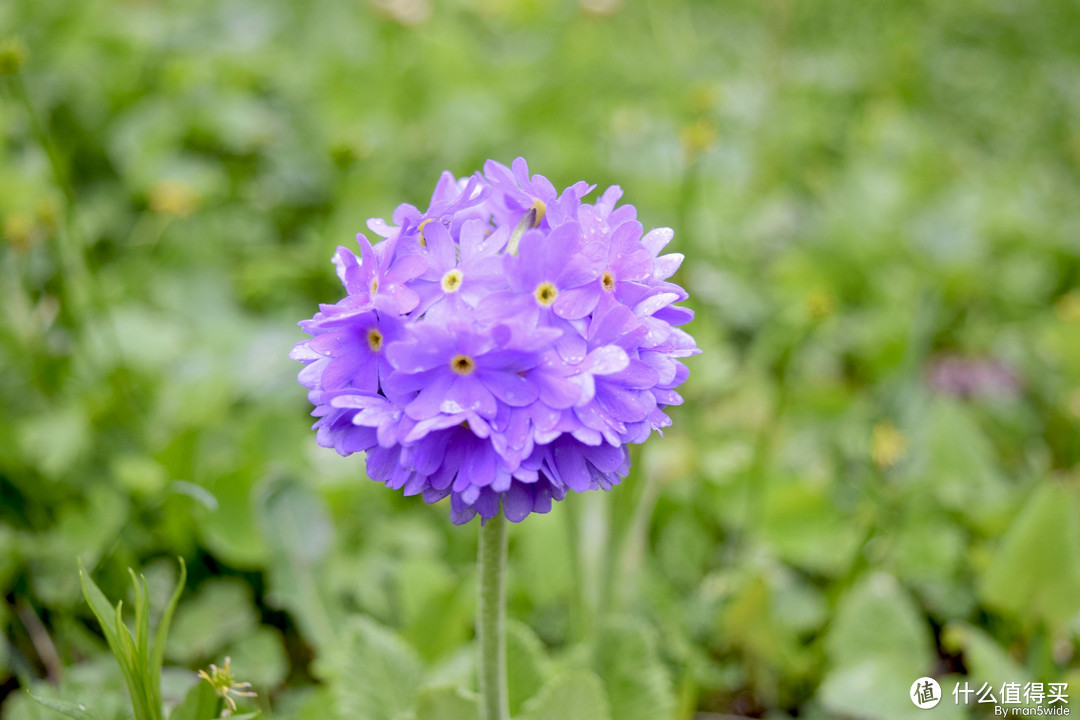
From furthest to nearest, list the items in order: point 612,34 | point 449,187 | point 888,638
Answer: point 612,34 → point 888,638 → point 449,187

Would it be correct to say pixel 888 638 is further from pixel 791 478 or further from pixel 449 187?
pixel 449 187

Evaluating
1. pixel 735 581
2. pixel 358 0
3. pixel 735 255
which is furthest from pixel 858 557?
pixel 358 0

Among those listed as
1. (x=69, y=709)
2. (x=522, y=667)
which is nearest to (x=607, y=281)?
(x=522, y=667)

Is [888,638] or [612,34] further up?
[612,34]

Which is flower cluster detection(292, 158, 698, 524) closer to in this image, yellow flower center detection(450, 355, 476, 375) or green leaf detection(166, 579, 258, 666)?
yellow flower center detection(450, 355, 476, 375)

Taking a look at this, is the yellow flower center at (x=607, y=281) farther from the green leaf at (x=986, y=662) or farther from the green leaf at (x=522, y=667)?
the green leaf at (x=986, y=662)

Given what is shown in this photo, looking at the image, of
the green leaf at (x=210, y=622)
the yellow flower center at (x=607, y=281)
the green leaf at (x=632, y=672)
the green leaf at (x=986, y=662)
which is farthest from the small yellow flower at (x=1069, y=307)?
the green leaf at (x=210, y=622)

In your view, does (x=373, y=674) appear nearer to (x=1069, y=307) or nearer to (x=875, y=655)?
(x=875, y=655)

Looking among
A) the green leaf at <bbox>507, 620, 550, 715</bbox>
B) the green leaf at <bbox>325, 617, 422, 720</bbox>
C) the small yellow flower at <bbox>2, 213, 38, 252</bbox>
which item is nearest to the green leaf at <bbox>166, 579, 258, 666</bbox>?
the green leaf at <bbox>325, 617, 422, 720</bbox>
